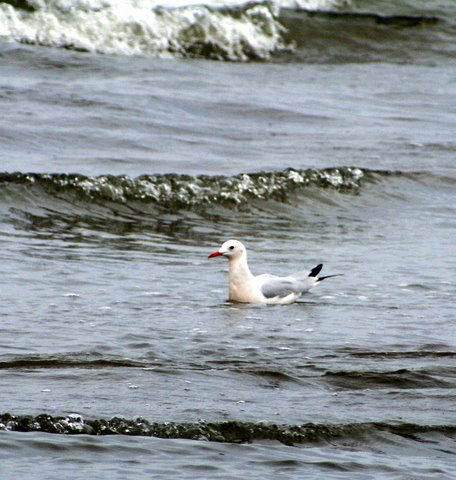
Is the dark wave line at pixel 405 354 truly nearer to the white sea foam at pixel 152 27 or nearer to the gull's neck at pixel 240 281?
the gull's neck at pixel 240 281

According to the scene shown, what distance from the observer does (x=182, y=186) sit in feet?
41.8

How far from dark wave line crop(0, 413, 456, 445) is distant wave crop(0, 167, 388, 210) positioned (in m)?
6.12

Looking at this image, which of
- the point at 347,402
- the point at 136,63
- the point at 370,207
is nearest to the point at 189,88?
the point at 136,63

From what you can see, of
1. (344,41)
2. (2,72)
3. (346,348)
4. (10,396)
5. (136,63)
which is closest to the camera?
(10,396)

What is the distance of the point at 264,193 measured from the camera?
1300cm

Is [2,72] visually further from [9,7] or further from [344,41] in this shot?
[344,41]

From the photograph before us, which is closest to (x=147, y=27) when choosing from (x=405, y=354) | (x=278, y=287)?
(x=278, y=287)

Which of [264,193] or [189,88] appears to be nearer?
[264,193]

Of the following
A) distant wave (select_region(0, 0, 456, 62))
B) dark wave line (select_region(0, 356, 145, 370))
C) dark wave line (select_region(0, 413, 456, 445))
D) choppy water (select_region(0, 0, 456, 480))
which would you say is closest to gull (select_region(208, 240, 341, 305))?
choppy water (select_region(0, 0, 456, 480))

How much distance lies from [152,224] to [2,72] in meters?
5.56

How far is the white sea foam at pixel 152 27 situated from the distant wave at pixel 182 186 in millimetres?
6655

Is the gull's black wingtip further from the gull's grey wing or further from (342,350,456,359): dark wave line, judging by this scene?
(342,350,456,359): dark wave line

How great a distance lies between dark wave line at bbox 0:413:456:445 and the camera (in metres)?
5.92

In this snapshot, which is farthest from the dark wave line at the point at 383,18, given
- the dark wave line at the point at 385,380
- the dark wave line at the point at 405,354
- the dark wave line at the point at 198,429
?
the dark wave line at the point at 198,429
